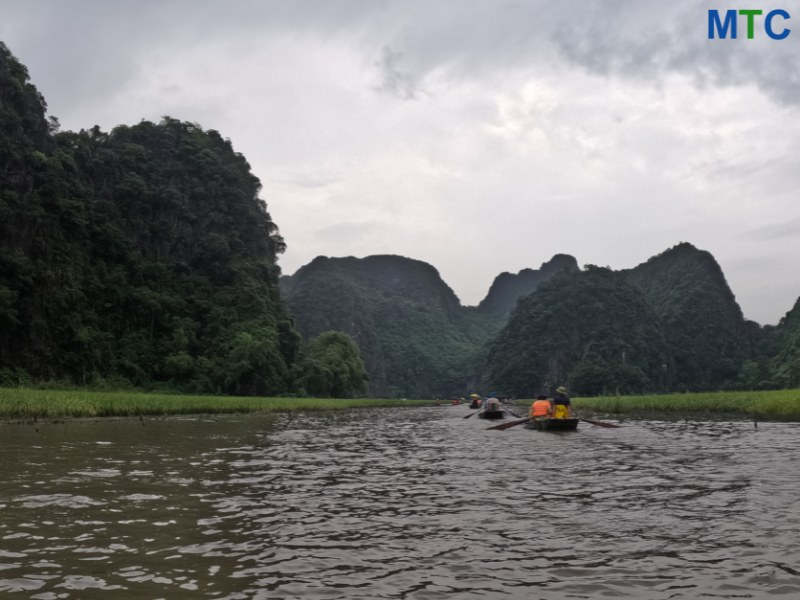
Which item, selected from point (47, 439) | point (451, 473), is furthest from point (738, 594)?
point (47, 439)

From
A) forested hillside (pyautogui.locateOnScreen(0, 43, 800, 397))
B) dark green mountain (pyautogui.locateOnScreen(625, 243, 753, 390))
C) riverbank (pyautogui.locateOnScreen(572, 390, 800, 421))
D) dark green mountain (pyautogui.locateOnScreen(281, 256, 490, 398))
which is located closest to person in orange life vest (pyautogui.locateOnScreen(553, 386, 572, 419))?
riverbank (pyautogui.locateOnScreen(572, 390, 800, 421))

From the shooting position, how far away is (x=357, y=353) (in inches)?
3669

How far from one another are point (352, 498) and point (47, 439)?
476 inches

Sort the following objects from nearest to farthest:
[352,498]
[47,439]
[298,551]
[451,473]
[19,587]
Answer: [19,587]
[298,551]
[352,498]
[451,473]
[47,439]

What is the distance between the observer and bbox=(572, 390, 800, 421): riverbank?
28.7 meters

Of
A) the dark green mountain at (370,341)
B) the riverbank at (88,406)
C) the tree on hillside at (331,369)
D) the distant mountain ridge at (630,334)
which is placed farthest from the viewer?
the dark green mountain at (370,341)

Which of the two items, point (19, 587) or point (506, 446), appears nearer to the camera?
point (19, 587)

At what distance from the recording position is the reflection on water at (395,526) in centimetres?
532

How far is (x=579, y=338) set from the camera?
13300 centimetres

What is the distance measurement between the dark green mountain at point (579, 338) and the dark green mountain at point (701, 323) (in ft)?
20.5

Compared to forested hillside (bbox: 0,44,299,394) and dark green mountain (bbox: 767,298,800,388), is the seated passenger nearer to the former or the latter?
forested hillside (bbox: 0,44,299,394)

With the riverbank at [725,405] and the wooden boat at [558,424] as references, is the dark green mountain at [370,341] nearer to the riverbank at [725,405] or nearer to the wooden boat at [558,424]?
the riverbank at [725,405]

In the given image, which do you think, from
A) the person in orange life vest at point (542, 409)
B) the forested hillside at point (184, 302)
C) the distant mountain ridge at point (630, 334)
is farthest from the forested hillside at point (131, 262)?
the distant mountain ridge at point (630, 334)

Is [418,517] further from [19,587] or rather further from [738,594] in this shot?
[19,587]
